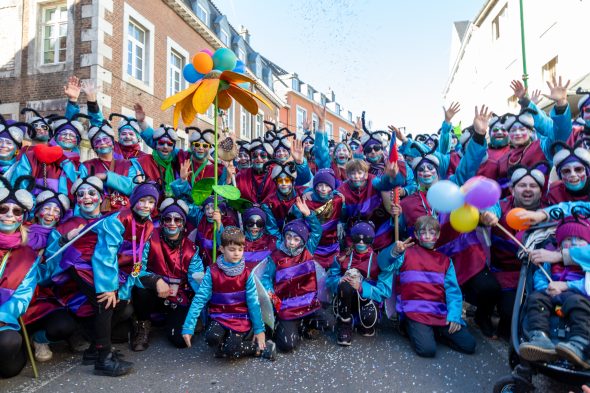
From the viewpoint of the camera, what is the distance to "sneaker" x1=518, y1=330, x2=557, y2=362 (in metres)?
2.42

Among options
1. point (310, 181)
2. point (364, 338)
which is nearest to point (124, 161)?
point (310, 181)

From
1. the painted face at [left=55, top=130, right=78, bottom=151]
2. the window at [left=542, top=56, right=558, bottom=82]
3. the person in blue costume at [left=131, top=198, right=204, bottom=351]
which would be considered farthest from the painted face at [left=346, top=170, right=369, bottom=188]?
the window at [left=542, top=56, right=558, bottom=82]

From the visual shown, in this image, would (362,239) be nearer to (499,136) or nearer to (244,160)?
(499,136)

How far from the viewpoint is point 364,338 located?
402cm

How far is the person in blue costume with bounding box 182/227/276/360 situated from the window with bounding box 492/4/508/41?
1763cm

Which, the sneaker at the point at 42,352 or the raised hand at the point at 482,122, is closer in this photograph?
the sneaker at the point at 42,352

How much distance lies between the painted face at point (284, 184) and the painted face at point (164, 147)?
64.5 inches

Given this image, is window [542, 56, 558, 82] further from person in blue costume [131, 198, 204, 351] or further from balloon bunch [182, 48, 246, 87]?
person in blue costume [131, 198, 204, 351]

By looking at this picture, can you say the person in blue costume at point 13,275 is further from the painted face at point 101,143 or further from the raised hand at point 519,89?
the raised hand at point 519,89

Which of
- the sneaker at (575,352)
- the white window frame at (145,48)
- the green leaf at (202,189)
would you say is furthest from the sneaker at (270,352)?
the white window frame at (145,48)

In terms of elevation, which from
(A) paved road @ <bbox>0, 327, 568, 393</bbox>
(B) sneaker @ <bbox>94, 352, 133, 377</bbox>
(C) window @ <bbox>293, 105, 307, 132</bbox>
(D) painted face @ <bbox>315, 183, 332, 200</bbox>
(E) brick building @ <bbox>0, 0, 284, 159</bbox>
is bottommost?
(A) paved road @ <bbox>0, 327, 568, 393</bbox>

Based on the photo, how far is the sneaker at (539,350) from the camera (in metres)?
2.42

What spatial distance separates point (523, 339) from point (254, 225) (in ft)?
8.46

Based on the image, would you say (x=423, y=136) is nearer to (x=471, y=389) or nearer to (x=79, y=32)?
(x=471, y=389)
